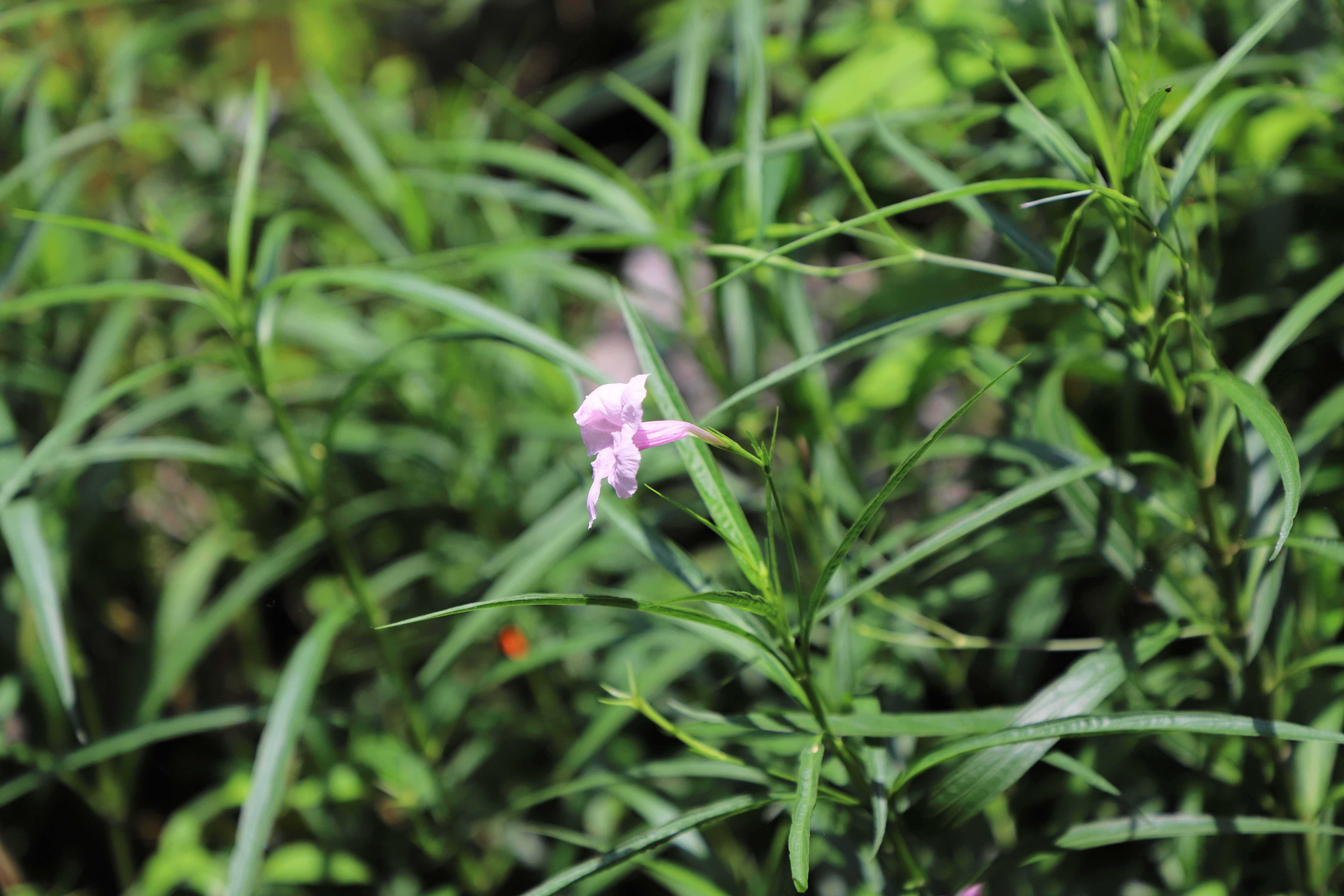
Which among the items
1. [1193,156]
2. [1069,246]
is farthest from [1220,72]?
[1069,246]

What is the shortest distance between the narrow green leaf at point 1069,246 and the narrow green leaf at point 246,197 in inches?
30.4

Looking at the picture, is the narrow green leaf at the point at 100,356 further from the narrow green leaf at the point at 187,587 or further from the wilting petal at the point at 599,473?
the wilting petal at the point at 599,473

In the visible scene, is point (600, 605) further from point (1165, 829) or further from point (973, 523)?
point (1165, 829)

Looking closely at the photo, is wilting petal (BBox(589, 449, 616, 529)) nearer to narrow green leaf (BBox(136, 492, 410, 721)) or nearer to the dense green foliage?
the dense green foliage

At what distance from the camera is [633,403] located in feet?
1.90

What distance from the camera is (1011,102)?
61.2 inches

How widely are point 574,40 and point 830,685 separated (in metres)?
2.15

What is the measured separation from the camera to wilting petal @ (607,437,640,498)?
0.57 meters

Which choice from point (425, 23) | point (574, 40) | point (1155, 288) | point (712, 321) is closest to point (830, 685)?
point (1155, 288)

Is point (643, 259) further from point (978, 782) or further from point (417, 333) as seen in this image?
point (978, 782)

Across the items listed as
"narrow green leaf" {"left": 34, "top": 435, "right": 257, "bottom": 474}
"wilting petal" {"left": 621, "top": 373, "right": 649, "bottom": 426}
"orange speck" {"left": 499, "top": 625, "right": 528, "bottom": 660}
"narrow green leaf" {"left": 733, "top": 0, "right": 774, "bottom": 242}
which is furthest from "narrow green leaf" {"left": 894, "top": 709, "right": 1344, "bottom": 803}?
"narrow green leaf" {"left": 34, "top": 435, "right": 257, "bottom": 474}

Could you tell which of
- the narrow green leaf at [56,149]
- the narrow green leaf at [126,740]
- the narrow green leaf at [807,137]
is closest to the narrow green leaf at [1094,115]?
the narrow green leaf at [807,137]

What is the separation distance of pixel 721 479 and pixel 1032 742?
12.6 inches

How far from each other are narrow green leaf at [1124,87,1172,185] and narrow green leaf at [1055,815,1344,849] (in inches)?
21.1
